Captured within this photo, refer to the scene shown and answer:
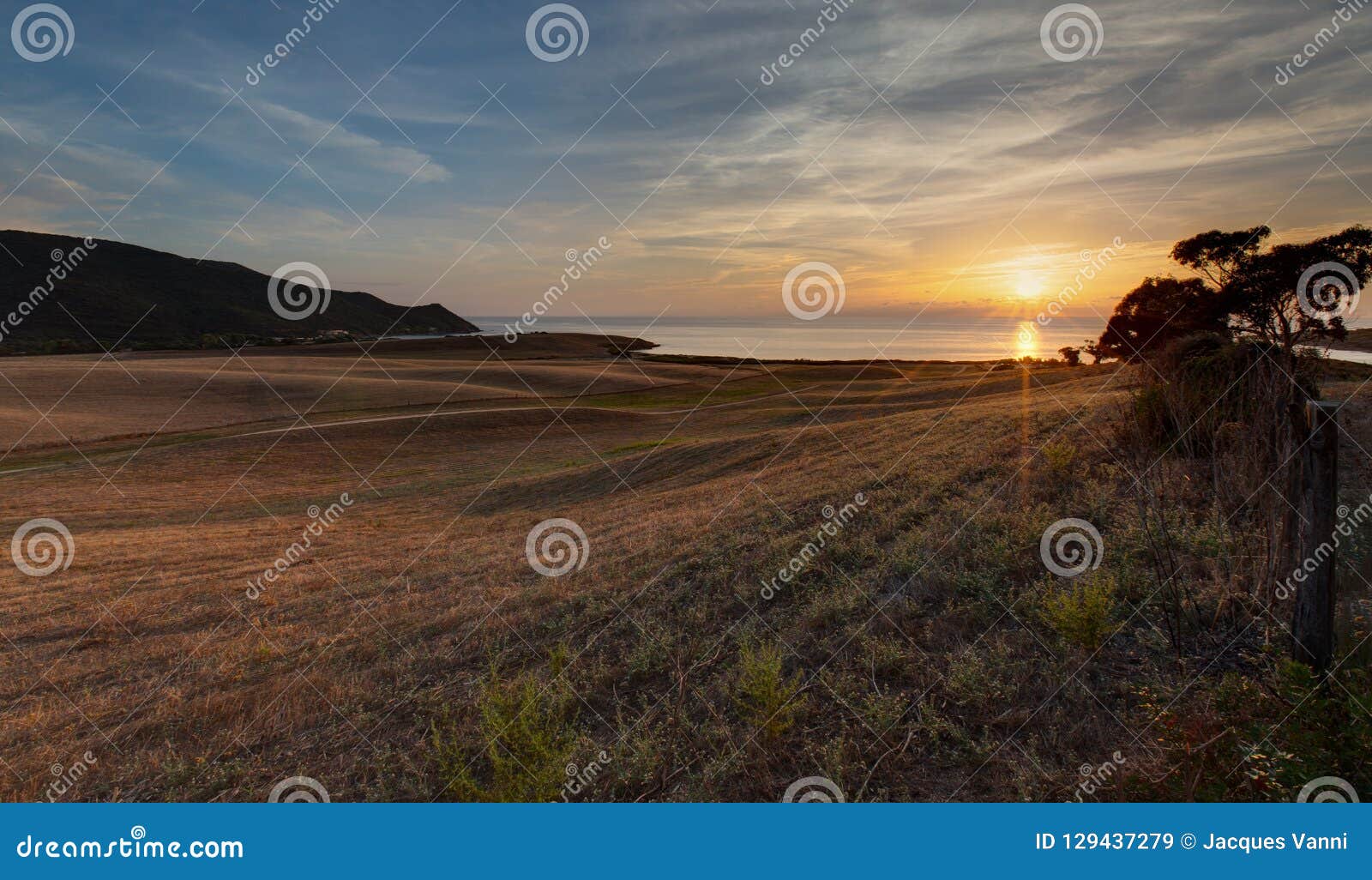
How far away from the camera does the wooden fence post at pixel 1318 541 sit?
16.0ft

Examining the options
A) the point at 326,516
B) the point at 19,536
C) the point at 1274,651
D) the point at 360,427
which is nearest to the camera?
the point at 1274,651

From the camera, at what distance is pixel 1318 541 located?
4.91m

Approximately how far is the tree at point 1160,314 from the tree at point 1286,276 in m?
0.67

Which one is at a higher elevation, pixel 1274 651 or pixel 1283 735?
pixel 1274 651

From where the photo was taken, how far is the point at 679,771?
5.39 m

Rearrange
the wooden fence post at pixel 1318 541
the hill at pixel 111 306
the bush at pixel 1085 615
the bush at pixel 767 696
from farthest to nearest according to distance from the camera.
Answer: the hill at pixel 111 306, the bush at pixel 1085 615, the bush at pixel 767 696, the wooden fence post at pixel 1318 541

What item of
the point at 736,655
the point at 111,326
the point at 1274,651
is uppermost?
the point at 111,326

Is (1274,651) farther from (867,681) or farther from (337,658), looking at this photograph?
(337,658)

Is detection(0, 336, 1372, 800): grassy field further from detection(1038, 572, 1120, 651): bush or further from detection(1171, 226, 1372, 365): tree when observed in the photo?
detection(1171, 226, 1372, 365): tree

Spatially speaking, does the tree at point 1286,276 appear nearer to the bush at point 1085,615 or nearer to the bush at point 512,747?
the bush at point 1085,615

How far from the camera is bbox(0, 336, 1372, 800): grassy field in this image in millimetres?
5152

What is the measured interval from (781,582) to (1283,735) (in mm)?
5245

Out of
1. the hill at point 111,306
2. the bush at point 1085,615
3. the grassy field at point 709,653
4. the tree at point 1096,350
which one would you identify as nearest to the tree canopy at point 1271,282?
the grassy field at point 709,653

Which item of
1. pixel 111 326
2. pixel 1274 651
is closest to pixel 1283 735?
pixel 1274 651
